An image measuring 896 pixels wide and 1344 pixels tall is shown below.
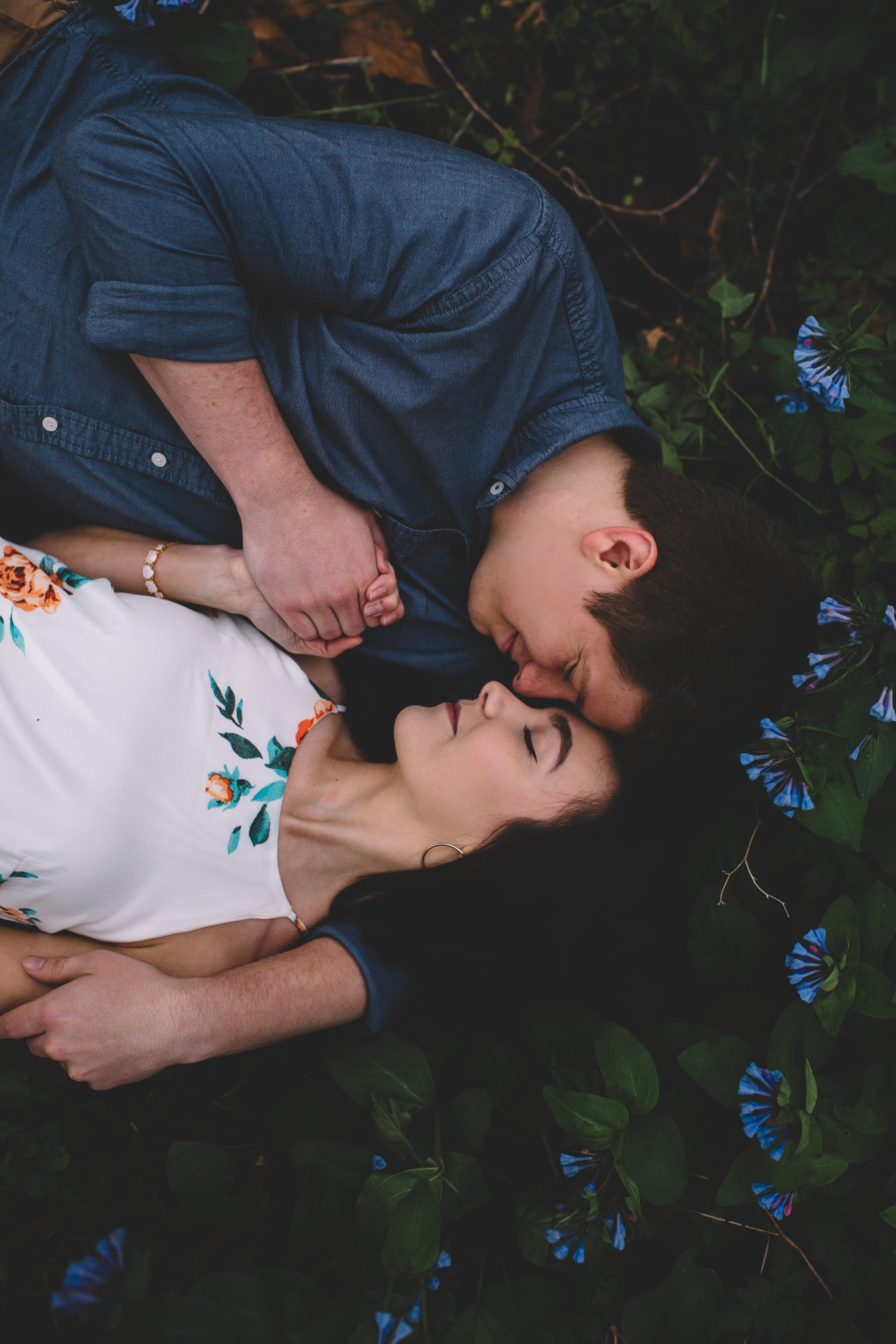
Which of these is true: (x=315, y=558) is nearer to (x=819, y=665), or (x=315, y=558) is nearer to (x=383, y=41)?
(x=819, y=665)

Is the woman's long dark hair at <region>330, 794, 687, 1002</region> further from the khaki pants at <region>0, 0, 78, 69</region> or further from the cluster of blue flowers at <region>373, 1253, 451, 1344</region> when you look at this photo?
the khaki pants at <region>0, 0, 78, 69</region>

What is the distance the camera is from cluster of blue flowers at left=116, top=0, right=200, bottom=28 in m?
1.70

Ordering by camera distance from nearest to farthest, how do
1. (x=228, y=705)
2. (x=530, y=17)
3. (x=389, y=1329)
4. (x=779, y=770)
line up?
(x=389, y=1329)
(x=779, y=770)
(x=228, y=705)
(x=530, y=17)

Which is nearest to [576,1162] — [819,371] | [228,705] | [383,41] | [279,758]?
[279,758]

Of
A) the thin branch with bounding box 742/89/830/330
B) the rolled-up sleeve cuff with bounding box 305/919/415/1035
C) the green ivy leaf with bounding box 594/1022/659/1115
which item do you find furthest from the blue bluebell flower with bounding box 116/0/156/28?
the green ivy leaf with bounding box 594/1022/659/1115

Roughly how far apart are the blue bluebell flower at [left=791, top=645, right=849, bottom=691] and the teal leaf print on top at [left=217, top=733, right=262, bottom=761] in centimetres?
127

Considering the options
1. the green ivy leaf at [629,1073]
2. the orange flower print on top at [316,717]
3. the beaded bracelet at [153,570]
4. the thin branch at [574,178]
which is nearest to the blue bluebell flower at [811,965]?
the green ivy leaf at [629,1073]

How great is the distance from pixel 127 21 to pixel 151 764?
5.33 feet

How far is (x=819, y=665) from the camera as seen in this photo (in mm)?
1692

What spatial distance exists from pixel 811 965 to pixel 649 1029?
1.59 feet

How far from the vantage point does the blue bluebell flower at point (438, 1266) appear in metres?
1.58

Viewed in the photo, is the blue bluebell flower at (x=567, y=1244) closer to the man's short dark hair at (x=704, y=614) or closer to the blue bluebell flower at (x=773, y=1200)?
the blue bluebell flower at (x=773, y=1200)

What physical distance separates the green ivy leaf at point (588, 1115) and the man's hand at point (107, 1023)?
813mm

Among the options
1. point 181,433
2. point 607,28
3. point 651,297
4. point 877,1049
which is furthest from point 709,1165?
point 607,28
